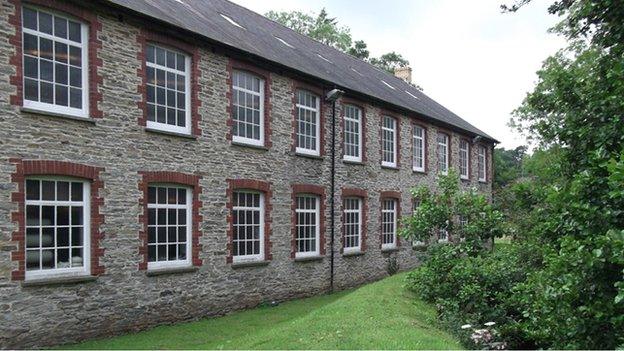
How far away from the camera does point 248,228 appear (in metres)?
15.5

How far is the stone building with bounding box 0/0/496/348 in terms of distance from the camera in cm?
1038

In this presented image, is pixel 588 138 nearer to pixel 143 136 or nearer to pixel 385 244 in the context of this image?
pixel 143 136

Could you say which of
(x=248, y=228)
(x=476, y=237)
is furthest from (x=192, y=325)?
(x=476, y=237)

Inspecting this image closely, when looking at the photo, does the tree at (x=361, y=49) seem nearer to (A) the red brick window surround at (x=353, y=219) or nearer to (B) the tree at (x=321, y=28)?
(B) the tree at (x=321, y=28)

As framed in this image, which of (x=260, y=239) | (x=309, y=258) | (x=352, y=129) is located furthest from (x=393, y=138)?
(x=260, y=239)

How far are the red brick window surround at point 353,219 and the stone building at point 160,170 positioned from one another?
7 centimetres

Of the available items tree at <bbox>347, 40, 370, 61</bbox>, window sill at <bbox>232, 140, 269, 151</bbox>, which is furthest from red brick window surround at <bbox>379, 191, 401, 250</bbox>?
tree at <bbox>347, 40, 370, 61</bbox>

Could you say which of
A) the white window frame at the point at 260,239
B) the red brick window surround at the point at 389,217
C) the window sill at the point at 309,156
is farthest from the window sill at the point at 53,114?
the red brick window surround at the point at 389,217

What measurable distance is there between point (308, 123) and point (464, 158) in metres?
15.7

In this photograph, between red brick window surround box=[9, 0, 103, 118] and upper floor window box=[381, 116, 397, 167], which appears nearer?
red brick window surround box=[9, 0, 103, 118]

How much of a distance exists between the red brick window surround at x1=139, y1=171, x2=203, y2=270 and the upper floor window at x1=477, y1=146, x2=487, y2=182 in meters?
23.8

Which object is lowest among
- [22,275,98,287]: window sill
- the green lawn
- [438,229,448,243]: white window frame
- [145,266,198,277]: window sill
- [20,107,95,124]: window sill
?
the green lawn

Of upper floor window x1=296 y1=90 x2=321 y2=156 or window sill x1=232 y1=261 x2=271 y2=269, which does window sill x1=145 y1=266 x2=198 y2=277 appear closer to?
window sill x1=232 y1=261 x2=271 y2=269

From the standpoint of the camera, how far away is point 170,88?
1340cm
